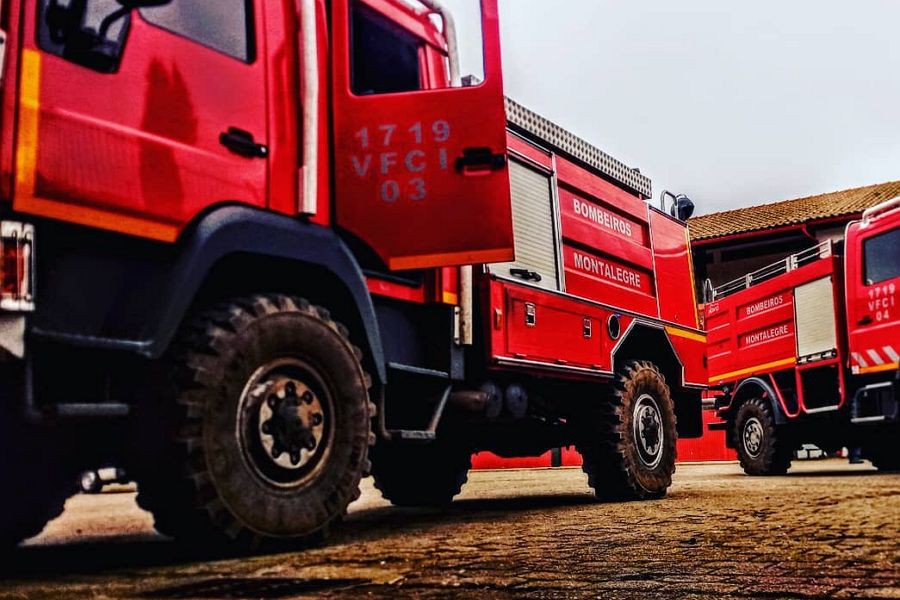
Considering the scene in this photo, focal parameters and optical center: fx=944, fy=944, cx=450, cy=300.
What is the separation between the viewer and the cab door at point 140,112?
123 inches

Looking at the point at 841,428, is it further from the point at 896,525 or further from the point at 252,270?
the point at 252,270

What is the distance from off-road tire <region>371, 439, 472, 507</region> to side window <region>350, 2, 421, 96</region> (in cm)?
290

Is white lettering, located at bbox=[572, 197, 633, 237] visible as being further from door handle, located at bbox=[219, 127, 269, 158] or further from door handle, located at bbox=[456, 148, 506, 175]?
door handle, located at bbox=[219, 127, 269, 158]

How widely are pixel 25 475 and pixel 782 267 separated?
34.6 feet

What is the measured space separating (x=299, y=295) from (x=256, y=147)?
70 centimetres

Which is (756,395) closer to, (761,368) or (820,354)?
(761,368)

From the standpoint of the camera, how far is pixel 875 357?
9.66m

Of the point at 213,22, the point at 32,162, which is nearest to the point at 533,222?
the point at 213,22

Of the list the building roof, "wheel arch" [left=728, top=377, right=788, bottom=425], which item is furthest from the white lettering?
the building roof

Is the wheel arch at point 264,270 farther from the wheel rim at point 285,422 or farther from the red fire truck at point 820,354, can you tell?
the red fire truck at point 820,354

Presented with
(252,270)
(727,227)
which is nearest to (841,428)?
(252,270)

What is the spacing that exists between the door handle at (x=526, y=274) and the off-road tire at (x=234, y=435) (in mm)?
1929

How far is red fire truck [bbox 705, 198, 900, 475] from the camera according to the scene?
959 centimetres

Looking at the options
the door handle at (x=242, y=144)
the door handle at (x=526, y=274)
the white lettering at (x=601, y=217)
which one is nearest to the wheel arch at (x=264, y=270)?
the door handle at (x=242, y=144)
